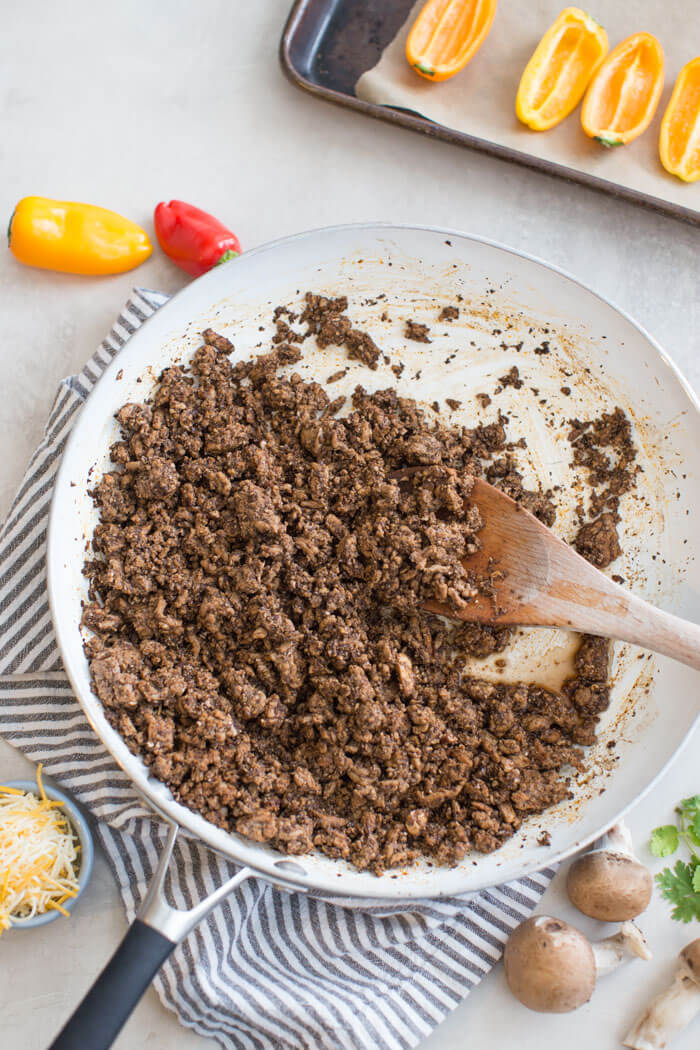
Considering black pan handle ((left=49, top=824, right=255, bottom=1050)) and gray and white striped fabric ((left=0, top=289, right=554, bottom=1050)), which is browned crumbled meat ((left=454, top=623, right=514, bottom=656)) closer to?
gray and white striped fabric ((left=0, top=289, right=554, bottom=1050))

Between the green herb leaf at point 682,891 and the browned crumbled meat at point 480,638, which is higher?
the browned crumbled meat at point 480,638

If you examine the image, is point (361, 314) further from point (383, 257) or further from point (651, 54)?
point (651, 54)

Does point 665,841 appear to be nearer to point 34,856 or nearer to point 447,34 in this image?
point 34,856

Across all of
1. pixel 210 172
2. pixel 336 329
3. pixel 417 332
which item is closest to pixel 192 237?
pixel 210 172

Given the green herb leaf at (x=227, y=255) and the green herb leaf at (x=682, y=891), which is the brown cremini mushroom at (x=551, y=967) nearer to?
the green herb leaf at (x=682, y=891)

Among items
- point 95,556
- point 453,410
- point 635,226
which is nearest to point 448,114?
point 635,226

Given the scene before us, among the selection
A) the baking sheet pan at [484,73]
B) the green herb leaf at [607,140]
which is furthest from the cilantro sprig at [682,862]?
the green herb leaf at [607,140]

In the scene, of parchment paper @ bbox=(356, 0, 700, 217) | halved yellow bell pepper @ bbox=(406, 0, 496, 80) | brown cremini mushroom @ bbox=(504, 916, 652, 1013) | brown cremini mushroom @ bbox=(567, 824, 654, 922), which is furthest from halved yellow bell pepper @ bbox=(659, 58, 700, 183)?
brown cremini mushroom @ bbox=(504, 916, 652, 1013)
